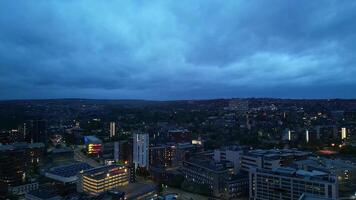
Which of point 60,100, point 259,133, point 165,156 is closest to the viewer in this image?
point 165,156

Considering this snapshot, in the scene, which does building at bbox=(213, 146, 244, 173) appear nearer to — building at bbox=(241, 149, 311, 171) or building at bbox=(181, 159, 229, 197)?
building at bbox=(241, 149, 311, 171)

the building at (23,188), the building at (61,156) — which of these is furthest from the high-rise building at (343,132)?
the building at (23,188)

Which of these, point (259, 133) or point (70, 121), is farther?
point (70, 121)

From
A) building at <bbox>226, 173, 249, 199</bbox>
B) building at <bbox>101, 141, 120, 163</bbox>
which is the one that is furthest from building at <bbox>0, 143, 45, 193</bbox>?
building at <bbox>226, 173, 249, 199</bbox>

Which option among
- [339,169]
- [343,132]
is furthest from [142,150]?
[343,132]

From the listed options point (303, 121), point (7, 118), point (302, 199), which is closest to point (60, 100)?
point (7, 118)

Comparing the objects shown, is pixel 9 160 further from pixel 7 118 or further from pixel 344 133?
pixel 344 133
